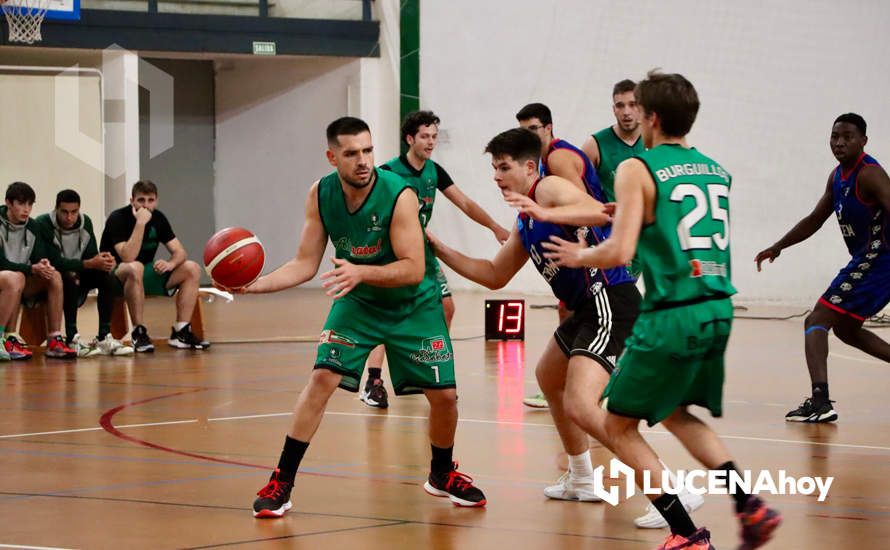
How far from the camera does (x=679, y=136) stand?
3.67 meters

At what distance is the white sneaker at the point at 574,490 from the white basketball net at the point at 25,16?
34.4 ft

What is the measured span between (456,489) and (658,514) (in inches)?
32.1

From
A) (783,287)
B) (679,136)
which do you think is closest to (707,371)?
(679,136)

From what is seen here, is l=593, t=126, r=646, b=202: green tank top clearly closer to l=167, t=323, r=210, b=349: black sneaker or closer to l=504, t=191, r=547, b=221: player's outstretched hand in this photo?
l=504, t=191, r=547, b=221: player's outstretched hand

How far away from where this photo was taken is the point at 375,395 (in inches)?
274

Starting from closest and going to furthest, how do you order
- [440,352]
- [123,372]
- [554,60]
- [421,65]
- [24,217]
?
[440,352]
[123,372]
[24,217]
[554,60]
[421,65]

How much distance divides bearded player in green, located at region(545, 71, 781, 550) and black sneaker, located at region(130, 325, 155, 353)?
6.56 m

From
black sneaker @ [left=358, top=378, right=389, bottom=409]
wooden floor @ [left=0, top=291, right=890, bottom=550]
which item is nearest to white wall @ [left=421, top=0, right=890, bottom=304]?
wooden floor @ [left=0, top=291, right=890, bottom=550]

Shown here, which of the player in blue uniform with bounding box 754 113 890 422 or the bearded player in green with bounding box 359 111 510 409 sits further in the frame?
the bearded player in green with bounding box 359 111 510 409

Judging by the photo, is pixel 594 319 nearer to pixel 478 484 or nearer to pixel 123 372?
pixel 478 484

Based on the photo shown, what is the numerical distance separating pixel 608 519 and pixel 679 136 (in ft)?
4.93

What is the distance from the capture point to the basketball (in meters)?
4.64

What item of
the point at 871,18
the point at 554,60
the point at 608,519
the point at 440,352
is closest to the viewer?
the point at 608,519

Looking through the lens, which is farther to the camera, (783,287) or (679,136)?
(783,287)
